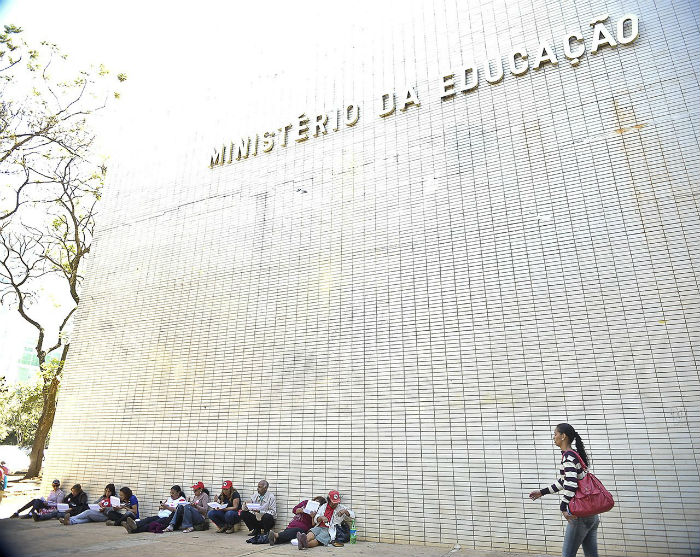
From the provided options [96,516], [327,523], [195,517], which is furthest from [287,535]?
[96,516]

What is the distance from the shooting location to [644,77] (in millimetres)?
6383

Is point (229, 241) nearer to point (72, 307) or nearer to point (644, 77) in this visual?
point (644, 77)

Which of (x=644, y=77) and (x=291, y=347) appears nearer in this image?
(x=644, y=77)

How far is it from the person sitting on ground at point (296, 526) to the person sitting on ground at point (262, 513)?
227 mm

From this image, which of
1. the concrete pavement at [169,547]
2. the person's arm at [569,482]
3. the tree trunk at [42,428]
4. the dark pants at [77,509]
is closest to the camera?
the person's arm at [569,482]

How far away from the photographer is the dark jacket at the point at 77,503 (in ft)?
25.4

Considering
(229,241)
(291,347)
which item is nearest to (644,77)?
(291,347)

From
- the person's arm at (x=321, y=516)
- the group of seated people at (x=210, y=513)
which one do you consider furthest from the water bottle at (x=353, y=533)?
the person's arm at (x=321, y=516)

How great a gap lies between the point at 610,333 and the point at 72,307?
16.8 meters

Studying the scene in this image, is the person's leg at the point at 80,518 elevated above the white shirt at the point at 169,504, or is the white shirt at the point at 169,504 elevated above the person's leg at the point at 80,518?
the white shirt at the point at 169,504

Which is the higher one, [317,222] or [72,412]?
[317,222]

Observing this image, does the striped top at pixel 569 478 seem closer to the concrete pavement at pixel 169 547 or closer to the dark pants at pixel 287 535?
the concrete pavement at pixel 169 547

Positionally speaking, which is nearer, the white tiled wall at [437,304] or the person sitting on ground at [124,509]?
the white tiled wall at [437,304]

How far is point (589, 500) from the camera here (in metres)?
3.35
